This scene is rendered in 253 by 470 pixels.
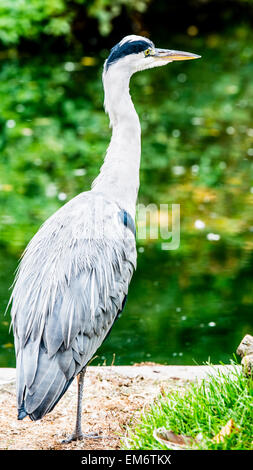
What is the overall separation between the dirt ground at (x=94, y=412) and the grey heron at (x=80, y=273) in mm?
176

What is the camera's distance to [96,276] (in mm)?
3791

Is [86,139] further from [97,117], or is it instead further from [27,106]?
[27,106]

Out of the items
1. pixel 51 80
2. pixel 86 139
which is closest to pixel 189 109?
pixel 86 139

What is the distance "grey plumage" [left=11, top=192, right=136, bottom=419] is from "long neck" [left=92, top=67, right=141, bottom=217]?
0.62 feet

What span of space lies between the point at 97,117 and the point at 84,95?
5.29 ft

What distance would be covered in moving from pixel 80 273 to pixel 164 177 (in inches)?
227

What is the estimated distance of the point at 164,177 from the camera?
30.9ft

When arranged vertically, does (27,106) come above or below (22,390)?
above

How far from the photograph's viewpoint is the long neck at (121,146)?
425 centimetres

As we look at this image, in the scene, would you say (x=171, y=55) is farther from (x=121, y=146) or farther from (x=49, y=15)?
(x=49, y=15)

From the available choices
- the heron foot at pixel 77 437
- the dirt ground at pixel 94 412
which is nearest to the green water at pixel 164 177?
the dirt ground at pixel 94 412

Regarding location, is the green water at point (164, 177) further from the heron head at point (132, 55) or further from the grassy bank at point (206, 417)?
the heron head at point (132, 55)
